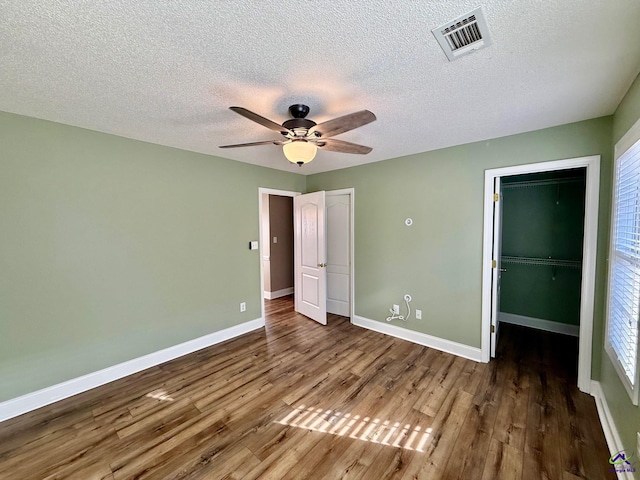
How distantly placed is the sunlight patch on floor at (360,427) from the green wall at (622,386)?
1.13 metres

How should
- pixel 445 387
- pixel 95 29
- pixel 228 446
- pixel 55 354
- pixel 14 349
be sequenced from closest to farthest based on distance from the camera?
1. pixel 95 29
2. pixel 228 446
3. pixel 14 349
4. pixel 55 354
5. pixel 445 387

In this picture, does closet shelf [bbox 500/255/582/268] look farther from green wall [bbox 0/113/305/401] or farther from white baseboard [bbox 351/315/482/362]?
green wall [bbox 0/113/305/401]

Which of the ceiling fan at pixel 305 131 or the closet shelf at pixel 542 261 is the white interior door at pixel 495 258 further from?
the ceiling fan at pixel 305 131

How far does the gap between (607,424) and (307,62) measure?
3.22 metres

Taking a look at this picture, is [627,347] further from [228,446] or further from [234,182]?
[234,182]

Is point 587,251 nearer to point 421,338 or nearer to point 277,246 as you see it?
point 421,338

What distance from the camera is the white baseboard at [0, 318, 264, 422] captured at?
84.3 inches

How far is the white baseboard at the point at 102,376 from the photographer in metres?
2.14

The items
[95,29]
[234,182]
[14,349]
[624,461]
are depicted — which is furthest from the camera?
[234,182]

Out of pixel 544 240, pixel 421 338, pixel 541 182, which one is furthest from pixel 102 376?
pixel 541 182

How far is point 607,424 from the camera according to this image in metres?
1.88

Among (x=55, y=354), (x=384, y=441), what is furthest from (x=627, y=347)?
(x=55, y=354)

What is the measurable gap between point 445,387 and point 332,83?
278 centimetres

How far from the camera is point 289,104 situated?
1.95 meters
